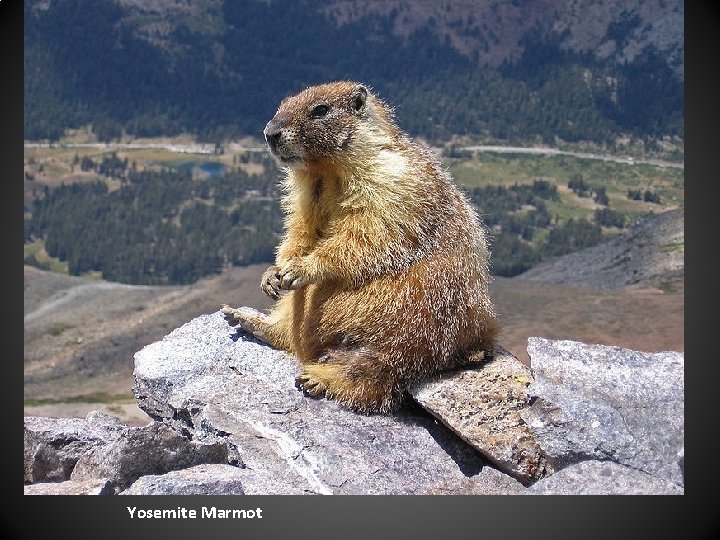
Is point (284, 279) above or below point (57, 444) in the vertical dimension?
above

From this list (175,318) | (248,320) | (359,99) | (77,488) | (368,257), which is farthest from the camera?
(175,318)

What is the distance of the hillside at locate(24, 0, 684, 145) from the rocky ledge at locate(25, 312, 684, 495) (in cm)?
7181

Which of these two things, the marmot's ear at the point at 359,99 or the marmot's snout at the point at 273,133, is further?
the marmot's ear at the point at 359,99

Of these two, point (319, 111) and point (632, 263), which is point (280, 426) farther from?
point (632, 263)

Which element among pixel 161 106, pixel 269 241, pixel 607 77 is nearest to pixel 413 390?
pixel 269 241

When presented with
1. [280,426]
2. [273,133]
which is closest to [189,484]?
[280,426]

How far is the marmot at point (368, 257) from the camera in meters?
6.57

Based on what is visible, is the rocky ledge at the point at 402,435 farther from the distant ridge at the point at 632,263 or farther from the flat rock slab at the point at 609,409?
the distant ridge at the point at 632,263

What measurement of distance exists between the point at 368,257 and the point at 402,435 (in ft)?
4.36

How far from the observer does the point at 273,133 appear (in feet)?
21.1

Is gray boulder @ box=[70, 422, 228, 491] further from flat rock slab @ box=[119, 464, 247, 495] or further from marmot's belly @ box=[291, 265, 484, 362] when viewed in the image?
marmot's belly @ box=[291, 265, 484, 362]

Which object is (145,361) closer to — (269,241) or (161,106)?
(269,241)

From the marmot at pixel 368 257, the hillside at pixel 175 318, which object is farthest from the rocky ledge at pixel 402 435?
the hillside at pixel 175 318

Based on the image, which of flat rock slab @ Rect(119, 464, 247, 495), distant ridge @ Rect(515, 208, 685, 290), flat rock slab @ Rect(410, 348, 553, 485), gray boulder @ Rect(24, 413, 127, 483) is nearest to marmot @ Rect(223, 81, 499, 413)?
flat rock slab @ Rect(410, 348, 553, 485)
